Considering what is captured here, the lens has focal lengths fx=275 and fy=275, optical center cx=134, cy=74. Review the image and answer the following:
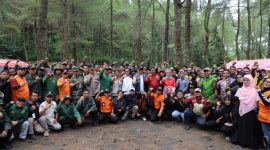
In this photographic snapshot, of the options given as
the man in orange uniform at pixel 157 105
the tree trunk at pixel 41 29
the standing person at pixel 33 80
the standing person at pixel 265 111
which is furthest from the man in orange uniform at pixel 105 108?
the standing person at pixel 265 111

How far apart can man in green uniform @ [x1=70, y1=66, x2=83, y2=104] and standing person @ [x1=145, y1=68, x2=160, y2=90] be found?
2.73m

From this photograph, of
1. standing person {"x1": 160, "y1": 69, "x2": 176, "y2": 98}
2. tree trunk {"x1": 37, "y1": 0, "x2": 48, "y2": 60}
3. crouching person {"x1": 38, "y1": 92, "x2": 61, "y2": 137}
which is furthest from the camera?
tree trunk {"x1": 37, "y1": 0, "x2": 48, "y2": 60}

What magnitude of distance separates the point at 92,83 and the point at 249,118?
17.6 ft

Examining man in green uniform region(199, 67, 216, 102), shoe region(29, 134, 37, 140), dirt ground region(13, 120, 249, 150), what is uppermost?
man in green uniform region(199, 67, 216, 102)

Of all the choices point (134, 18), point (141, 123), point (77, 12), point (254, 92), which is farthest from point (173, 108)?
point (134, 18)

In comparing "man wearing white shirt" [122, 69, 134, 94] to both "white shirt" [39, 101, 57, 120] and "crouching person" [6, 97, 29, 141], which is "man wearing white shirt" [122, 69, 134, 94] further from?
"crouching person" [6, 97, 29, 141]

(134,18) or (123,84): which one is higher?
(134,18)

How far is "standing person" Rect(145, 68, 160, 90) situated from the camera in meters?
10.9

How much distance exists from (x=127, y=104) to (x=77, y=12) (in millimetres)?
14651

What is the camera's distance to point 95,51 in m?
41.8

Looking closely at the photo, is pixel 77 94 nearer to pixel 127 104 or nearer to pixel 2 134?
pixel 127 104

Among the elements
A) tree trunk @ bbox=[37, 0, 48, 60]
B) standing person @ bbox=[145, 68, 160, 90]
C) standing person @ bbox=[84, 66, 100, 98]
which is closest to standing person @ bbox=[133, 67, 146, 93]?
standing person @ bbox=[145, 68, 160, 90]

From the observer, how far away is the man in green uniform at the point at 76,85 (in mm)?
9625

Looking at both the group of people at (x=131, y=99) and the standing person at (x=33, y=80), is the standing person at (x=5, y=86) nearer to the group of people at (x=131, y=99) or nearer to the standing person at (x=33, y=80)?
the group of people at (x=131, y=99)
